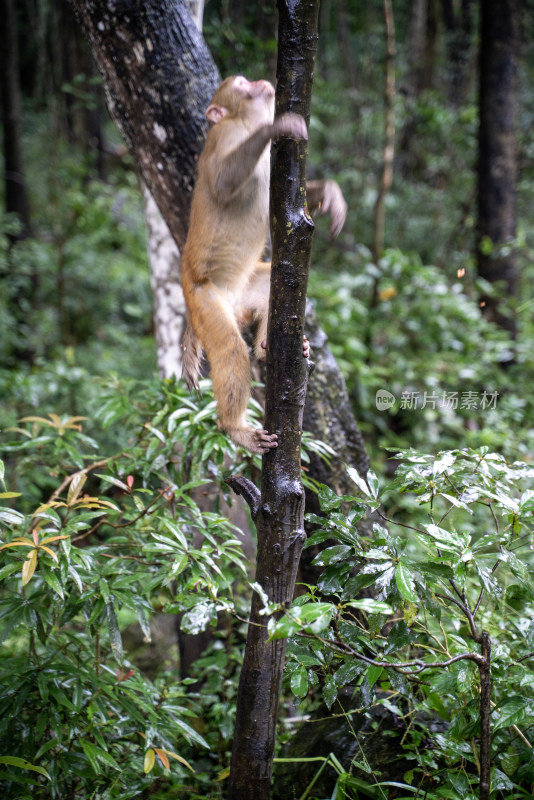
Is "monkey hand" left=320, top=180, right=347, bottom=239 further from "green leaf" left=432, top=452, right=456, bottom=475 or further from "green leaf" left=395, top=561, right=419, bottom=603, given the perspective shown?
"green leaf" left=395, top=561, right=419, bottom=603

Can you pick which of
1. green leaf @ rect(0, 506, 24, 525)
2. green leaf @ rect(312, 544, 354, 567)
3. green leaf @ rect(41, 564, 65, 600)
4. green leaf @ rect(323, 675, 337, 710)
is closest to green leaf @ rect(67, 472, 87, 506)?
green leaf @ rect(0, 506, 24, 525)

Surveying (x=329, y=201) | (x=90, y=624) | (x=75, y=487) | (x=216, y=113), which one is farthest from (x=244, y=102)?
(x=90, y=624)

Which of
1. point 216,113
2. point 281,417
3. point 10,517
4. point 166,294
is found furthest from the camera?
point 166,294

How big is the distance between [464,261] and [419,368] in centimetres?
314

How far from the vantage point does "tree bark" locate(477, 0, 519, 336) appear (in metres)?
6.07

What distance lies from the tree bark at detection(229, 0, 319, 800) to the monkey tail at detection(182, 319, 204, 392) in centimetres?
77

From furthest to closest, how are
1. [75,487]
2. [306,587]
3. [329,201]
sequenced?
1. [306,587]
2. [329,201]
3. [75,487]

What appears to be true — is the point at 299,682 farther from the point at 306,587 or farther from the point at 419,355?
the point at 419,355

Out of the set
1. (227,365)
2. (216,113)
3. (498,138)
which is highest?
(498,138)

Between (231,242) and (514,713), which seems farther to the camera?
(231,242)

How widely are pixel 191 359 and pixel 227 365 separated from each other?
338 millimetres

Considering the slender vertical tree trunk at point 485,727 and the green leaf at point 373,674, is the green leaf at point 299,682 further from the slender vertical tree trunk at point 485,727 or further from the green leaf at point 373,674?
the slender vertical tree trunk at point 485,727

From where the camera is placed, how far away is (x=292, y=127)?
5.00 feet

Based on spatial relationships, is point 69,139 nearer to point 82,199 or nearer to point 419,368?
point 82,199
